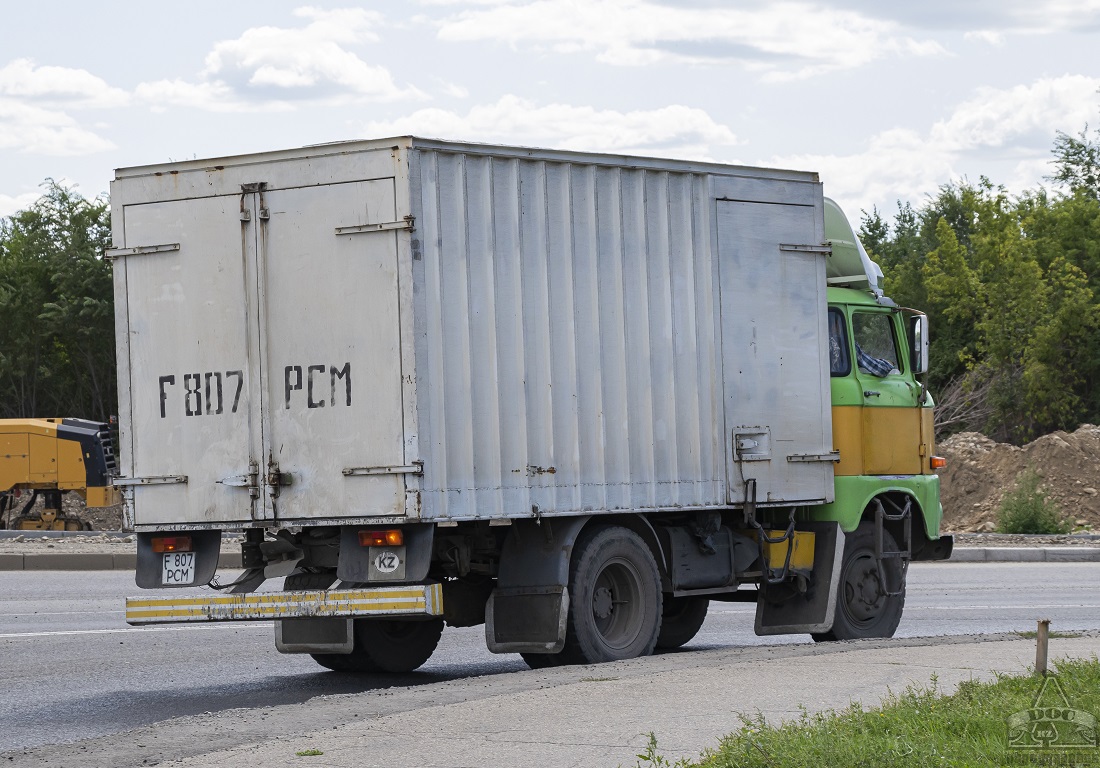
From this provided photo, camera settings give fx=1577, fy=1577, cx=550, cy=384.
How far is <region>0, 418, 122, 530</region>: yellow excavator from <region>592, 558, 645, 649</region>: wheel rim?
24.0 metres

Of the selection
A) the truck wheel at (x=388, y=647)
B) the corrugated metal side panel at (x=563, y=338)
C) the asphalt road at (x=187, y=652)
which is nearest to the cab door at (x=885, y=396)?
the asphalt road at (x=187, y=652)

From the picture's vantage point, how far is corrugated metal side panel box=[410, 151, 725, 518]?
9.63 meters

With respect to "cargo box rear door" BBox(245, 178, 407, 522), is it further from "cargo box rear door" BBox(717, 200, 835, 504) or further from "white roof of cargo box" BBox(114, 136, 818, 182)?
"cargo box rear door" BBox(717, 200, 835, 504)

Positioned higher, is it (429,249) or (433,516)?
(429,249)

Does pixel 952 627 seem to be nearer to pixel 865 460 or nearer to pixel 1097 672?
pixel 865 460

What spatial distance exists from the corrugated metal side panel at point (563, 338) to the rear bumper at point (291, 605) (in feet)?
1.74

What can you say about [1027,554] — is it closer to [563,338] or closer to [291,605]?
[563,338]

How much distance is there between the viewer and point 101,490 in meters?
32.7

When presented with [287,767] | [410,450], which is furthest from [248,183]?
[287,767]

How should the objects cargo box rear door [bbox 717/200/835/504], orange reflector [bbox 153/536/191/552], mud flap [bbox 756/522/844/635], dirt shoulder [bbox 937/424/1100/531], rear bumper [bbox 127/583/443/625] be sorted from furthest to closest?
dirt shoulder [bbox 937/424/1100/531] → mud flap [bbox 756/522/844/635] → cargo box rear door [bbox 717/200/835/504] → orange reflector [bbox 153/536/191/552] → rear bumper [bbox 127/583/443/625]

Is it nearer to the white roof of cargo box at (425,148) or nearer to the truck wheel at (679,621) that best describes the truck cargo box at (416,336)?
the white roof of cargo box at (425,148)

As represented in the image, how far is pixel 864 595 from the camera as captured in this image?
1239 cm

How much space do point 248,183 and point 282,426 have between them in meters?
1.57

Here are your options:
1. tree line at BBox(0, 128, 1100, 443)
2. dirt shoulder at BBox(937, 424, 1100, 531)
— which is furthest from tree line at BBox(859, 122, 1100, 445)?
dirt shoulder at BBox(937, 424, 1100, 531)
